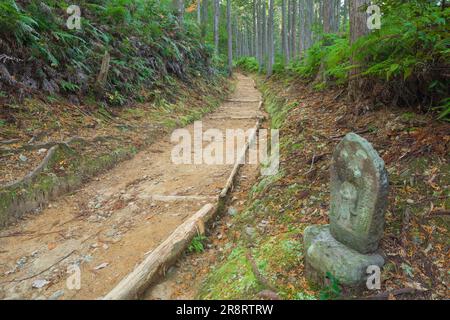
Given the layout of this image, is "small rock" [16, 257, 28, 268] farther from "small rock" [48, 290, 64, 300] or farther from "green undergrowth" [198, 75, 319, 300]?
"green undergrowth" [198, 75, 319, 300]

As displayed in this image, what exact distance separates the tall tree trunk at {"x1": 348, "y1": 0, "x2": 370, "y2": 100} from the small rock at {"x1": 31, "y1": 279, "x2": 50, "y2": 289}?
5847 mm

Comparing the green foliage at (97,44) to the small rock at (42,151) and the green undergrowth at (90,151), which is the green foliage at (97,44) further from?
the small rock at (42,151)

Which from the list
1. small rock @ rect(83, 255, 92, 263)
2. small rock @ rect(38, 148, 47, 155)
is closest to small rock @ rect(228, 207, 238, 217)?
small rock @ rect(83, 255, 92, 263)

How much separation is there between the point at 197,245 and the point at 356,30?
5.12m

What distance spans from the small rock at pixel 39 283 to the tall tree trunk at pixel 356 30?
585 centimetres

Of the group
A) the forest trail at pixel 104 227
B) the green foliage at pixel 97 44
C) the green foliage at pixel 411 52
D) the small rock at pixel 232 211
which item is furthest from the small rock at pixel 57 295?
the green foliage at pixel 97 44

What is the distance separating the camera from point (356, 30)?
19.6ft

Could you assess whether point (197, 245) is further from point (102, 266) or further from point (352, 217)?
point (352, 217)

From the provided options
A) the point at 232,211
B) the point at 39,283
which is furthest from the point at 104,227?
the point at 232,211

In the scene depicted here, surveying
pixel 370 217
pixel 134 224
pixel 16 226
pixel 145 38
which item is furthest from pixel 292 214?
pixel 145 38

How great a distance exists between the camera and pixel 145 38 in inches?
459

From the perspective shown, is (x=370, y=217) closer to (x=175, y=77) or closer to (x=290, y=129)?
(x=290, y=129)

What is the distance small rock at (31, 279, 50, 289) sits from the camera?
3494 millimetres

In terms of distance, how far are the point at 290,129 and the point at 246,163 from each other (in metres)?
1.25
